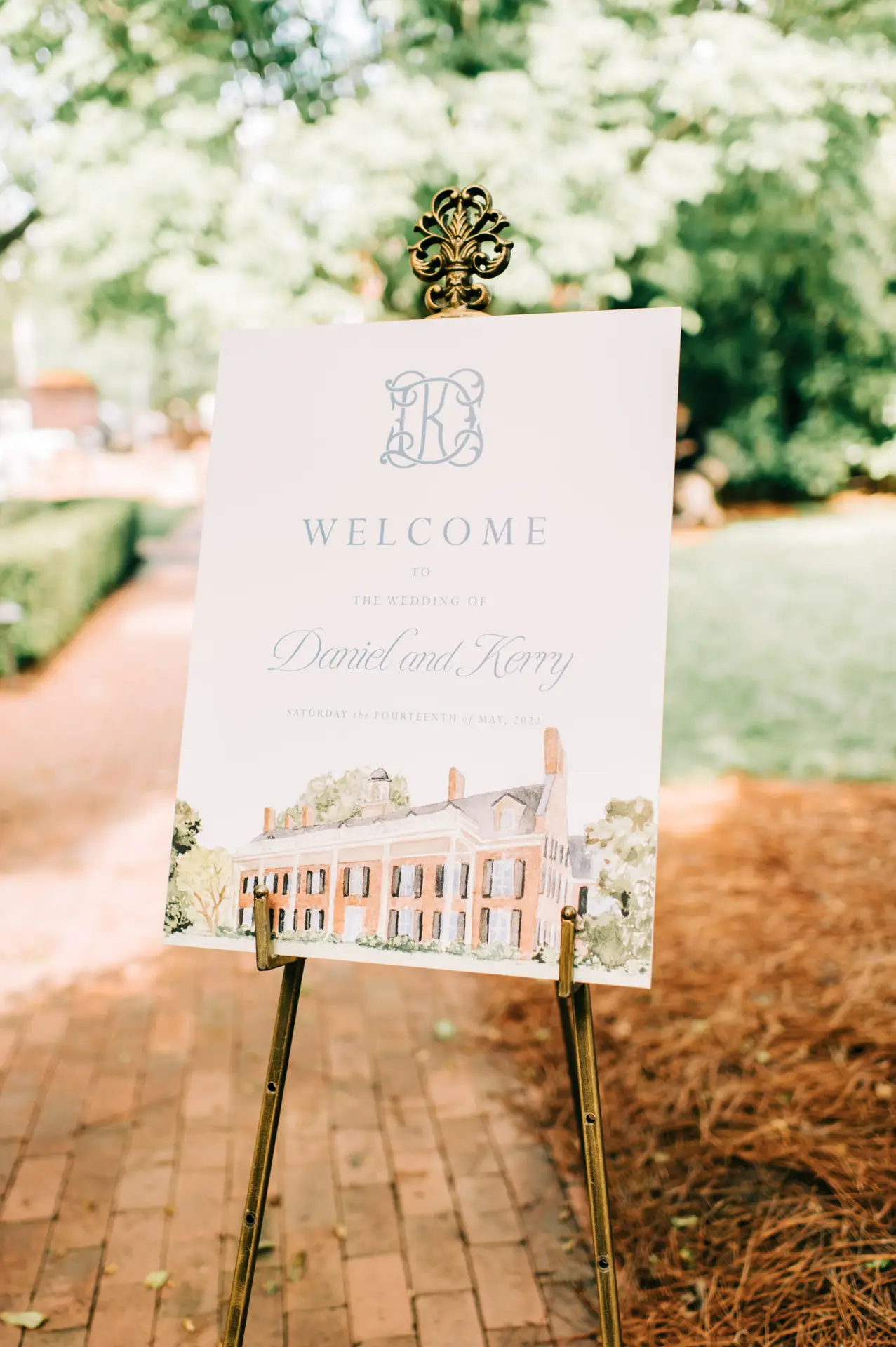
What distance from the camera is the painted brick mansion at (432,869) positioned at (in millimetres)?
1330

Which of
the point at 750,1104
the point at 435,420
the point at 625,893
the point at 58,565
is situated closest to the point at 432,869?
the point at 625,893

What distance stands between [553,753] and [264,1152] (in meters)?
0.70

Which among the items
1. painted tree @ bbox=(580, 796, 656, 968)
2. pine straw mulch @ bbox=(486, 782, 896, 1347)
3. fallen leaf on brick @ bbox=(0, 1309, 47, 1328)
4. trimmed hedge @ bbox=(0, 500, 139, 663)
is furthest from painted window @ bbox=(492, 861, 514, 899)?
trimmed hedge @ bbox=(0, 500, 139, 663)

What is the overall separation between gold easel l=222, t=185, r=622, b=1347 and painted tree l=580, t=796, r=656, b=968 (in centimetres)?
4

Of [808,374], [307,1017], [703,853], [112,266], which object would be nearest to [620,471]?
[307,1017]

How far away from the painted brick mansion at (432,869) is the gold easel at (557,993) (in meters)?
0.04

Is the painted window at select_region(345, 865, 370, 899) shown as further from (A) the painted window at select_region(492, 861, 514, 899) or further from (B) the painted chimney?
(B) the painted chimney

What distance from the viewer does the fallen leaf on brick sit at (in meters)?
1.76

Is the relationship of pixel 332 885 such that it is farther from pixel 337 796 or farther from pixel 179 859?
pixel 179 859

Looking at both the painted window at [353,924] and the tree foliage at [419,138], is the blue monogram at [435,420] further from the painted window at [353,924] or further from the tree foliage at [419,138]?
the tree foliage at [419,138]

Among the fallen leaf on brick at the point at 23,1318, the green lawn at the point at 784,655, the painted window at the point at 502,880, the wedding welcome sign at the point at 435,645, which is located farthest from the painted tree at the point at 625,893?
the green lawn at the point at 784,655

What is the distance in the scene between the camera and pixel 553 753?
1357 millimetres

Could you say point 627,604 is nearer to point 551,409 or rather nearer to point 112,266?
point 551,409

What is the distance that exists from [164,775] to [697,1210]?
3.51m
